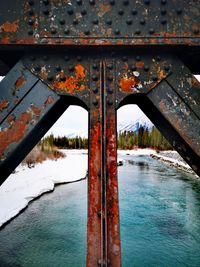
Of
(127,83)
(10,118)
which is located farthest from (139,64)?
(10,118)

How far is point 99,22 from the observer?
1.51 meters

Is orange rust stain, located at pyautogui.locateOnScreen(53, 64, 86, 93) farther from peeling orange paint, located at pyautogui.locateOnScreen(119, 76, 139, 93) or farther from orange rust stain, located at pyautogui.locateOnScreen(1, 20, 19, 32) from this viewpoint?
orange rust stain, located at pyautogui.locateOnScreen(1, 20, 19, 32)

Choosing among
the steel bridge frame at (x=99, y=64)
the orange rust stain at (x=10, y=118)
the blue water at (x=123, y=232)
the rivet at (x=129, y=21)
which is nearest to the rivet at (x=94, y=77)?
the steel bridge frame at (x=99, y=64)

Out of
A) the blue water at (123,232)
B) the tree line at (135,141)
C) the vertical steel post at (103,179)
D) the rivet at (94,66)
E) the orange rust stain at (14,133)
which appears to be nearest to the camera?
the vertical steel post at (103,179)

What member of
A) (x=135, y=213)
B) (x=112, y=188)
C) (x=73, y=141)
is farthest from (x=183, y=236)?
(x=73, y=141)

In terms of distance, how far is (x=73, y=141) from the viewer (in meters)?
45.7

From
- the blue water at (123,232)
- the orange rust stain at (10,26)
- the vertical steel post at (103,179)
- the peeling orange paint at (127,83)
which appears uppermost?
the orange rust stain at (10,26)

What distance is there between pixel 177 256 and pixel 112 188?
3.94 m

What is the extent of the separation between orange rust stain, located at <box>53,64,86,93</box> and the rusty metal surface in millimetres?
174

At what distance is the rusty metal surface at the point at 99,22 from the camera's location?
149cm

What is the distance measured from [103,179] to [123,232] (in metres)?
4.64

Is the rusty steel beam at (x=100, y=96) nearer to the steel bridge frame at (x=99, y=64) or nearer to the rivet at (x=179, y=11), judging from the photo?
the steel bridge frame at (x=99, y=64)

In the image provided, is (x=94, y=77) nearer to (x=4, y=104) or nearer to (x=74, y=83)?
(x=74, y=83)

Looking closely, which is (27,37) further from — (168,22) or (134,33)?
(168,22)
